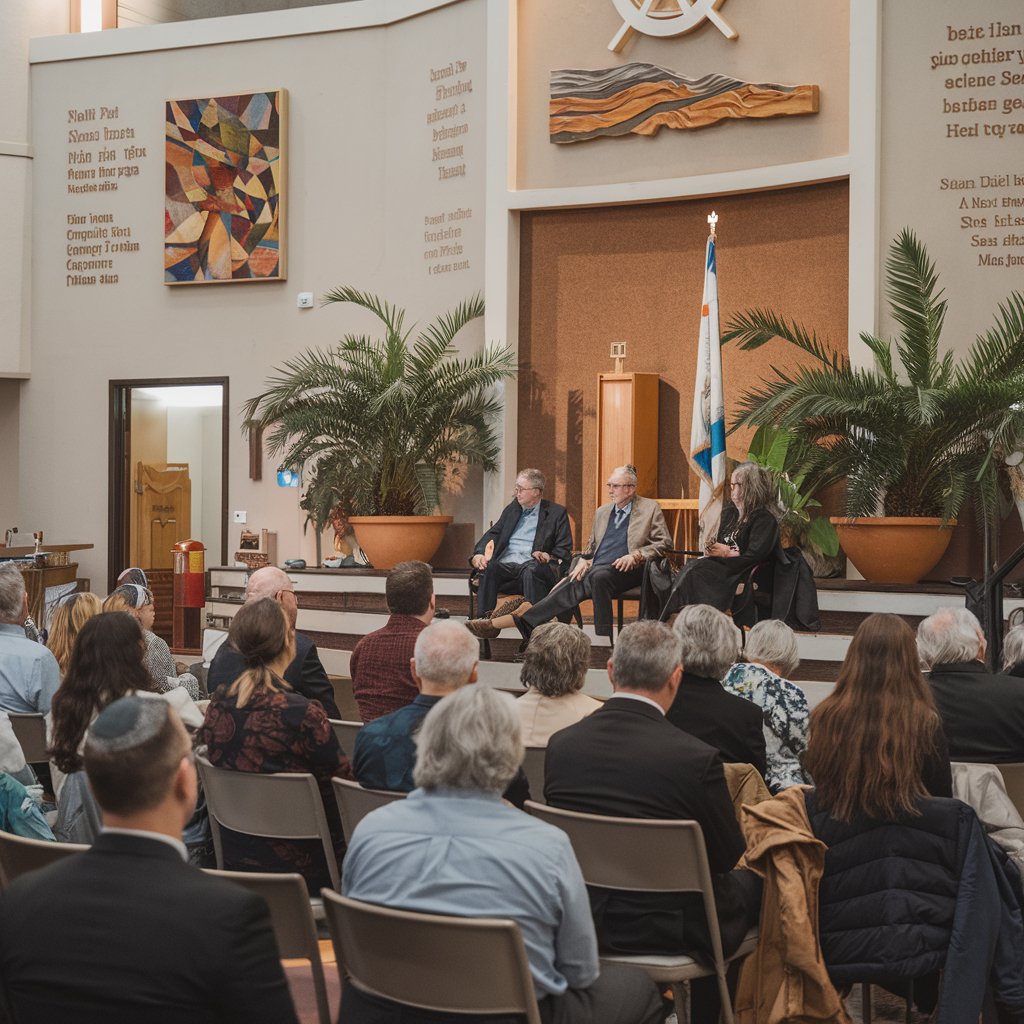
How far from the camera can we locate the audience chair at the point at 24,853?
2.53 metres

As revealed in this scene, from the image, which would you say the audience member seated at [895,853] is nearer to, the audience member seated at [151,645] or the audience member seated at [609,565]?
the audience member seated at [151,645]

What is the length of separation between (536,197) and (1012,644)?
6007 mm

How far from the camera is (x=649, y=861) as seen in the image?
9.43ft

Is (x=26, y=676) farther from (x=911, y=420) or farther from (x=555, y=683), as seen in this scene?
(x=911, y=420)

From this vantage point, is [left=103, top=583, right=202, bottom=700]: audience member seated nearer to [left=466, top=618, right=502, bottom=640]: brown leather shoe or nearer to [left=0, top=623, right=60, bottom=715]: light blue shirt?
[left=0, top=623, right=60, bottom=715]: light blue shirt

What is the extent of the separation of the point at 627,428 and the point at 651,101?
7.37 feet

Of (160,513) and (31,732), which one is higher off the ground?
(160,513)

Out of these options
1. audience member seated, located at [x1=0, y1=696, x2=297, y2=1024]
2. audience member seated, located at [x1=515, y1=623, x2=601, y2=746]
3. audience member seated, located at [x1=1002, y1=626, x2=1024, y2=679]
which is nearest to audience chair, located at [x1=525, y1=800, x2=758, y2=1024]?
audience member seated, located at [x1=515, y1=623, x2=601, y2=746]

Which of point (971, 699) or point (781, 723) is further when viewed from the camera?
point (781, 723)

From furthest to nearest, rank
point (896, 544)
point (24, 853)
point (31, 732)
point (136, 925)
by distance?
point (896, 544), point (31, 732), point (24, 853), point (136, 925)

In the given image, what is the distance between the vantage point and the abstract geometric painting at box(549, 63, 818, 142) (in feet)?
29.0

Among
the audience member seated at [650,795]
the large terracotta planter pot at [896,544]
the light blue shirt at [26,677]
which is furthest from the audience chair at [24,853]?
the large terracotta planter pot at [896,544]

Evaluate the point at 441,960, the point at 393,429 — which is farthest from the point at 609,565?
the point at 441,960

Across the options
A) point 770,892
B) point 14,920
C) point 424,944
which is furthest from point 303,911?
point 770,892
